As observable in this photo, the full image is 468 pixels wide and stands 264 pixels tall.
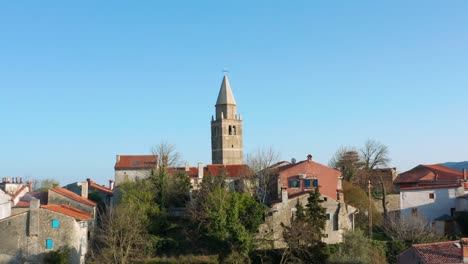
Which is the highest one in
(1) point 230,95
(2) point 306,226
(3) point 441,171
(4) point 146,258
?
(1) point 230,95

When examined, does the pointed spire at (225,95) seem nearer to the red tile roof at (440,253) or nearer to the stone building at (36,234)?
the stone building at (36,234)

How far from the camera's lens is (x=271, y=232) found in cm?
4431

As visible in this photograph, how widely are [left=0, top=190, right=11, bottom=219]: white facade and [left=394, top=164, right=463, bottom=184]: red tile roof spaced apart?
40428mm

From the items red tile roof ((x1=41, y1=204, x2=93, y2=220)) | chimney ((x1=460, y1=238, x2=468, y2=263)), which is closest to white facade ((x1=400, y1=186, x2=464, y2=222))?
chimney ((x1=460, y1=238, x2=468, y2=263))

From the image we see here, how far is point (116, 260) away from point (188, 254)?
6156mm

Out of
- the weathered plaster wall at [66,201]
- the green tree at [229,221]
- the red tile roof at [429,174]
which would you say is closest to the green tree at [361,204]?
the red tile roof at [429,174]

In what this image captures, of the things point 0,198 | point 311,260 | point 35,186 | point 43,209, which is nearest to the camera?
point 311,260

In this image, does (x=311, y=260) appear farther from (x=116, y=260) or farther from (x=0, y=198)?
(x=0, y=198)

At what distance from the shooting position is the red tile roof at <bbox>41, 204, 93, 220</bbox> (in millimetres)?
44384

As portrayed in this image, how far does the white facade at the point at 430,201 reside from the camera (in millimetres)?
47250

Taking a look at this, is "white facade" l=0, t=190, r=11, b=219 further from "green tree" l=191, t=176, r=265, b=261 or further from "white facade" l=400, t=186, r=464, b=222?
"white facade" l=400, t=186, r=464, b=222

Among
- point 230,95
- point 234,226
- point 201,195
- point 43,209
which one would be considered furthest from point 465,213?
point 230,95

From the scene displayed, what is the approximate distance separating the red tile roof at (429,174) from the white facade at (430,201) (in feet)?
18.8

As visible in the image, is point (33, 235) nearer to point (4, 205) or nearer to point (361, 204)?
point (4, 205)
